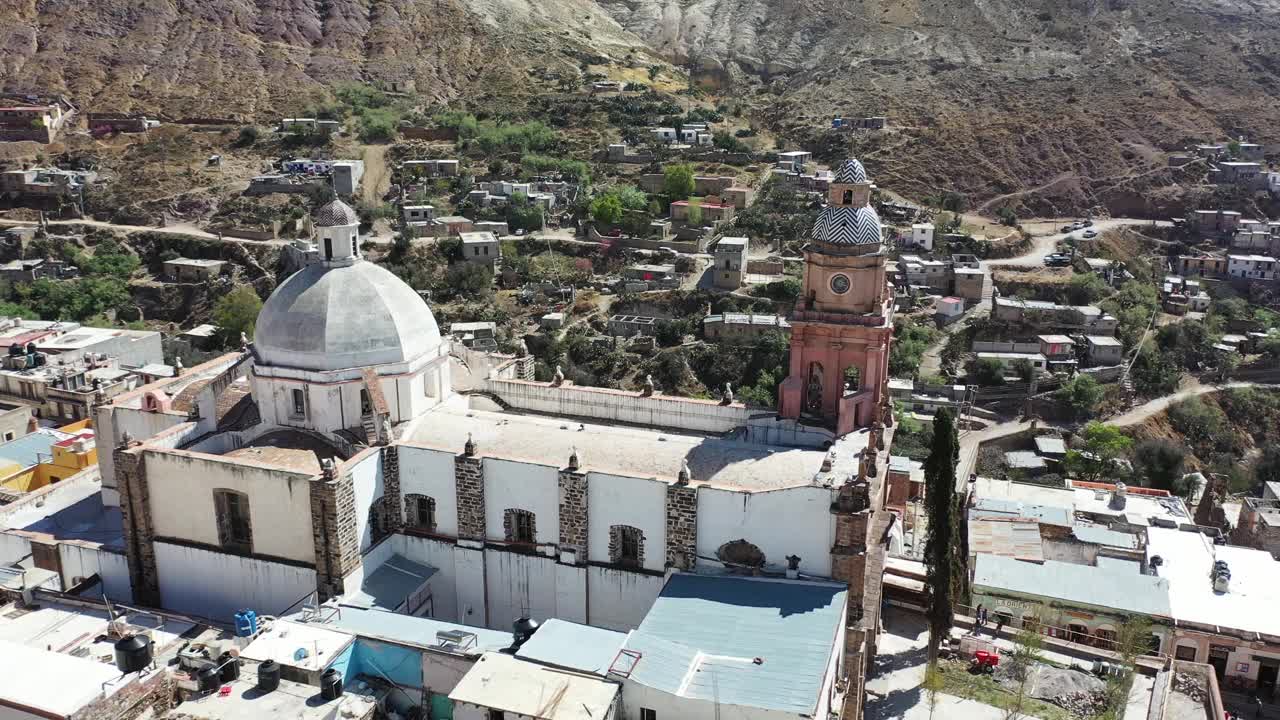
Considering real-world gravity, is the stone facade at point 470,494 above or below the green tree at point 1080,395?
above

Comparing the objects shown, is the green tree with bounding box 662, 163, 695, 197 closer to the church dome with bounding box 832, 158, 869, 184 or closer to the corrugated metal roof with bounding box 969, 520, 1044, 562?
the corrugated metal roof with bounding box 969, 520, 1044, 562

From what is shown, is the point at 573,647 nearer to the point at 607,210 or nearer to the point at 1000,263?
the point at 607,210

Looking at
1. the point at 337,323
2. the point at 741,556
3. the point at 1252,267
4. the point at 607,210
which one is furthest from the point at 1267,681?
the point at 1252,267

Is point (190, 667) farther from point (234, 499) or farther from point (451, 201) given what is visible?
point (451, 201)

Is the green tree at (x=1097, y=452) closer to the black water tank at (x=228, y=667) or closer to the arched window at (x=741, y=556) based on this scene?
the arched window at (x=741, y=556)

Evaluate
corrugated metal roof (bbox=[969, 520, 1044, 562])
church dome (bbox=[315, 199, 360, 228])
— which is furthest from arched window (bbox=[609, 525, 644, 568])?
corrugated metal roof (bbox=[969, 520, 1044, 562])

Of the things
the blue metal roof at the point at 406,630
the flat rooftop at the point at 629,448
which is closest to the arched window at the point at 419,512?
the flat rooftop at the point at 629,448
